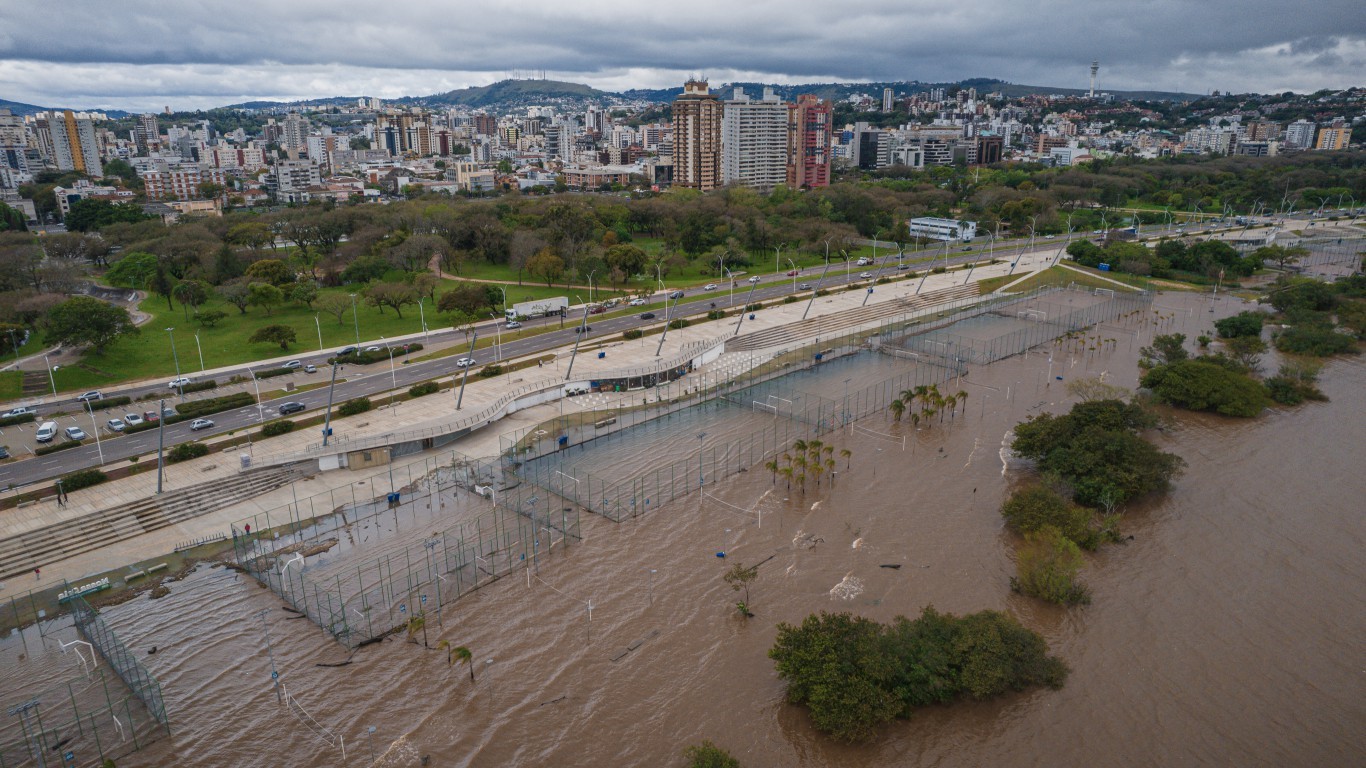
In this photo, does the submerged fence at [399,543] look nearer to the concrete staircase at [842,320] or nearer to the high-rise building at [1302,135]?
the concrete staircase at [842,320]

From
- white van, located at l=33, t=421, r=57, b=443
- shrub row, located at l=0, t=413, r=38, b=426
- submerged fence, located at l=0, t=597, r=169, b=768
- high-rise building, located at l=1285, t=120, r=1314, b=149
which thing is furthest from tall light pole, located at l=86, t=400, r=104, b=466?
high-rise building, located at l=1285, t=120, r=1314, b=149

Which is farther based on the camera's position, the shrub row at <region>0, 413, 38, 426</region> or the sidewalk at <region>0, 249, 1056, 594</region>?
the shrub row at <region>0, 413, 38, 426</region>

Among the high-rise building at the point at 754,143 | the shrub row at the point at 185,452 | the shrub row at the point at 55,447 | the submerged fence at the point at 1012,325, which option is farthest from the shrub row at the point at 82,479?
the high-rise building at the point at 754,143

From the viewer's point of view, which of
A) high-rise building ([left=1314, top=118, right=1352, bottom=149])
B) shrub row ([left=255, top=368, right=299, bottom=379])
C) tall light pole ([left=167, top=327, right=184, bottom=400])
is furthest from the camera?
high-rise building ([left=1314, top=118, right=1352, bottom=149])

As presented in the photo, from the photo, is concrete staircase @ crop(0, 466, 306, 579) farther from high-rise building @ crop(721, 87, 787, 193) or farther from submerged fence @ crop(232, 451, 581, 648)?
high-rise building @ crop(721, 87, 787, 193)

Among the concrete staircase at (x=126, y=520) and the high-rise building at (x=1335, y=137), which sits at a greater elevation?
the high-rise building at (x=1335, y=137)

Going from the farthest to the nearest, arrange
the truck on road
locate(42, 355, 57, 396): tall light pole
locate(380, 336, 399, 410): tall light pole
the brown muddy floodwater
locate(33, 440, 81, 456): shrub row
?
the truck on road → locate(42, 355, 57, 396): tall light pole → locate(380, 336, 399, 410): tall light pole → locate(33, 440, 81, 456): shrub row → the brown muddy floodwater

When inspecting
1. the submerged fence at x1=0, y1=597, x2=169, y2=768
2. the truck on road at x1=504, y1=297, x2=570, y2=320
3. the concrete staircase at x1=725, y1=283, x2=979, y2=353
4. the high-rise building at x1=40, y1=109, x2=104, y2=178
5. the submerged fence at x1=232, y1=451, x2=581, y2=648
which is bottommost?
the submerged fence at x1=0, y1=597, x2=169, y2=768
